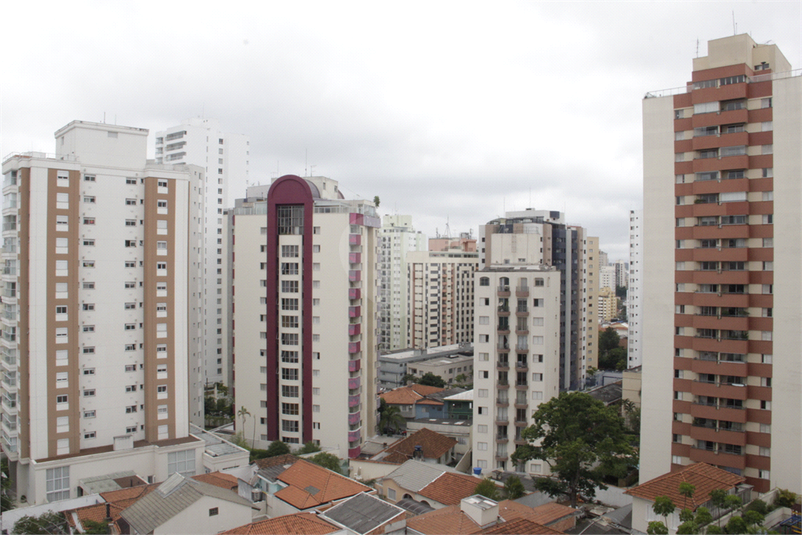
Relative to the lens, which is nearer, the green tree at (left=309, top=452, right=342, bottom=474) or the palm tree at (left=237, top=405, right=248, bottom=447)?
the green tree at (left=309, top=452, right=342, bottom=474)

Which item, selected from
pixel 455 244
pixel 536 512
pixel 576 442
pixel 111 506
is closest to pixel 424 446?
pixel 576 442

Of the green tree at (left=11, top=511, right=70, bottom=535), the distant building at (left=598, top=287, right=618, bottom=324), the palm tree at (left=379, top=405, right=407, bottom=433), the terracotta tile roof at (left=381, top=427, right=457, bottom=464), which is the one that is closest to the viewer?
the green tree at (left=11, top=511, right=70, bottom=535)

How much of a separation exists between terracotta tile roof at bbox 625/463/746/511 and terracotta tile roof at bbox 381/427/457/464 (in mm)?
20015

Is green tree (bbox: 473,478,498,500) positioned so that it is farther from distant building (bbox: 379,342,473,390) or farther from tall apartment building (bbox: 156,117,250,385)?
tall apartment building (bbox: 156,117,250,385)

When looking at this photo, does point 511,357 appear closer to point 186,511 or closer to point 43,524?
point 186,511

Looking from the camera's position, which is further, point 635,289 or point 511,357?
point 635,289

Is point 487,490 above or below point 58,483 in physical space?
above

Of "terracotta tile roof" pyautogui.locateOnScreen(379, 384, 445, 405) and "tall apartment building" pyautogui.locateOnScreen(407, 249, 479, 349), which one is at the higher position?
"tall apartment building" pyautogui.locateOnScreen(407, 249, 479, 349)

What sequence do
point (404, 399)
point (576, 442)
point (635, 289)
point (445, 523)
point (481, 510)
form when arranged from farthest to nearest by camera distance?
point (635, 289), point (404, 399), point (576, 442), point (445, 523), point (481, 510)

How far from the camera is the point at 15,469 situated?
3656cm

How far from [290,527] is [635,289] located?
67.2 m

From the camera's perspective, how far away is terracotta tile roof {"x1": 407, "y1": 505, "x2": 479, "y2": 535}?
2303 cm

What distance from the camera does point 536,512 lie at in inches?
1046

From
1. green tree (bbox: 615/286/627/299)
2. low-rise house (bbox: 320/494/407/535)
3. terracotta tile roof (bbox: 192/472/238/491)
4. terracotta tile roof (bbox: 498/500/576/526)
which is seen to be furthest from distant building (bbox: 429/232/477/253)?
green tree (bbox: 615/286/627/299)
